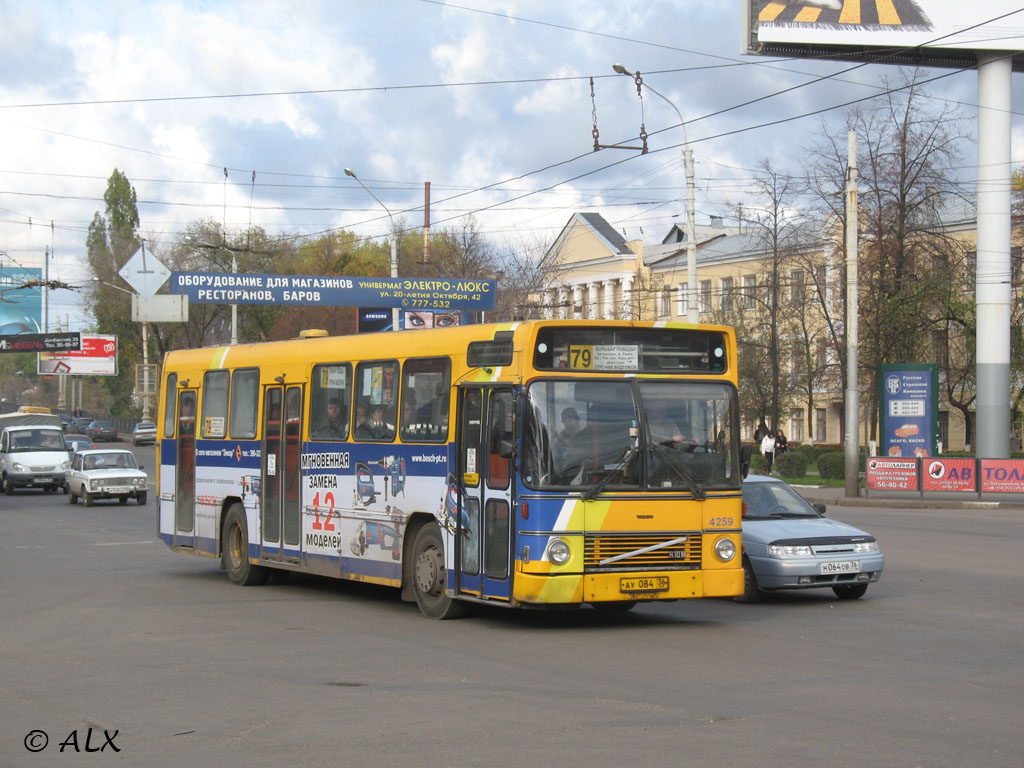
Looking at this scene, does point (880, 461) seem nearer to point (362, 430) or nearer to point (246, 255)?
point (362, 430)

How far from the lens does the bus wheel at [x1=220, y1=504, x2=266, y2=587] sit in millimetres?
16547

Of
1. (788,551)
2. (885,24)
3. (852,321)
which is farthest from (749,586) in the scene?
(885,24)

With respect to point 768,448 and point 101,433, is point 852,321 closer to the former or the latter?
point 768,448

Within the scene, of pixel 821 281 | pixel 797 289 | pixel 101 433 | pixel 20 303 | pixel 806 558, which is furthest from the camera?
pixel 20 303

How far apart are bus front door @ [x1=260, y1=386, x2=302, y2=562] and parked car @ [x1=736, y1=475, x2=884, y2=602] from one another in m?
5.29

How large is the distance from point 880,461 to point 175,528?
2241 centimetres

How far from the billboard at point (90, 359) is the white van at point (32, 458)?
49757 mm

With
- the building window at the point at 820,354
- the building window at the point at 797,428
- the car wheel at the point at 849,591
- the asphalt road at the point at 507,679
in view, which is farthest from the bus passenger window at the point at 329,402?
the building window at the point at 797,428

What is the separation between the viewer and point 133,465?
36906 mm

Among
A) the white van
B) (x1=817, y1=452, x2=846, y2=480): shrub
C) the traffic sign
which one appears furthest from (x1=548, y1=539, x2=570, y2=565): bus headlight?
the white van

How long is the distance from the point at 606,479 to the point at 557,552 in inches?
31.0

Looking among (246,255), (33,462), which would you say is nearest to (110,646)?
(33,462)

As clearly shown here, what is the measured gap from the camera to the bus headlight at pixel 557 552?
447 inches

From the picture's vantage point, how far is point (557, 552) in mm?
11352
